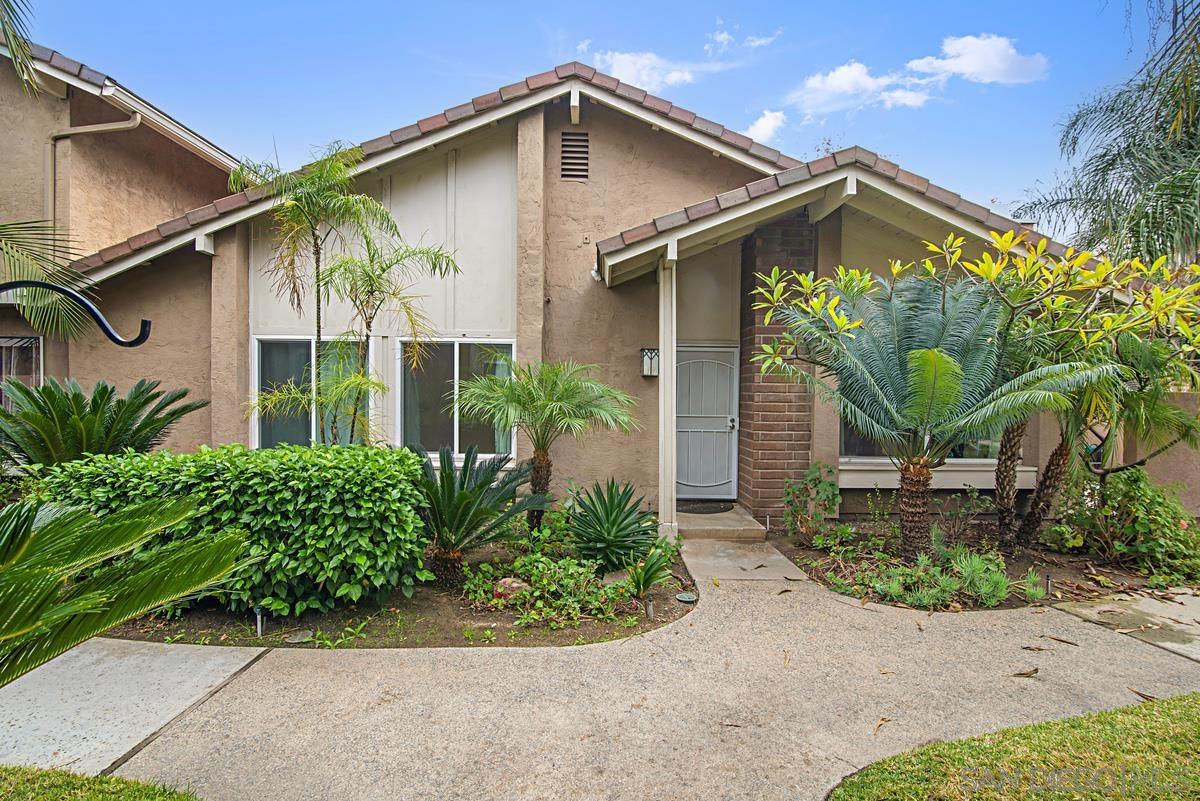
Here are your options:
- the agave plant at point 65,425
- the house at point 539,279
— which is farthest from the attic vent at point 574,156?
the agave plant at point 65,425

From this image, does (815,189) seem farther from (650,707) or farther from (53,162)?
(53,162)

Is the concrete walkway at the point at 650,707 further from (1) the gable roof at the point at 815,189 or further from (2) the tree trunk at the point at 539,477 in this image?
(1) the gable roof at the point at 815,189

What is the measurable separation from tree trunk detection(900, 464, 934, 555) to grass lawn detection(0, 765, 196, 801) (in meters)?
5.95

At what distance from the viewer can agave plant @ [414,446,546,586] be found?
5.12 meters

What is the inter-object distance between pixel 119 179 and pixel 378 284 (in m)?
6.06

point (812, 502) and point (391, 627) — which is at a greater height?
point (812, 502)

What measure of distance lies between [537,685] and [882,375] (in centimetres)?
452

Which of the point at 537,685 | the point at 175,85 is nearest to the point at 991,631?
the point at 537,685

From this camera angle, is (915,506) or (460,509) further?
(915,506)

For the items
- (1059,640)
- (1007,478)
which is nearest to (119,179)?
(1007,478)

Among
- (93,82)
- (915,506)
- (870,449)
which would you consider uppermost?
(93,82)

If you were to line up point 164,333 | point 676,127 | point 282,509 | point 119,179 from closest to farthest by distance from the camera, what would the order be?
point 282,509, point 676,127, point 164,333, point 119,179

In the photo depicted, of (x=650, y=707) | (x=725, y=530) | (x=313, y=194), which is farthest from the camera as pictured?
(x=725, y=530)

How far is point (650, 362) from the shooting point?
319 inches
